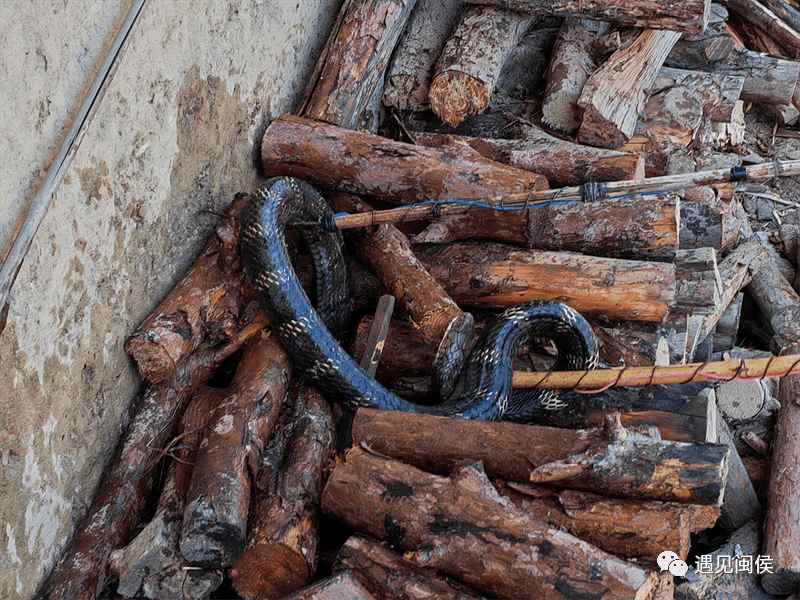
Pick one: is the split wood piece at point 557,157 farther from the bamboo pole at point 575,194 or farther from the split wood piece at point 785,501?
the split wood piece at point 785,501

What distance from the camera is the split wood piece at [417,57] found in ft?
16.5

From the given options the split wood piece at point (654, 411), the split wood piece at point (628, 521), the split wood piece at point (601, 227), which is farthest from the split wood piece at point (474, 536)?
the split wood piece at point (601, 227)

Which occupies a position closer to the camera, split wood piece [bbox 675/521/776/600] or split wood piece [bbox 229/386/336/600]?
split wood piece [bbox 229/386/336/600]

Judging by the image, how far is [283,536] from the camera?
2801 mm

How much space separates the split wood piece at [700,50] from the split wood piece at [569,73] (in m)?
0.73

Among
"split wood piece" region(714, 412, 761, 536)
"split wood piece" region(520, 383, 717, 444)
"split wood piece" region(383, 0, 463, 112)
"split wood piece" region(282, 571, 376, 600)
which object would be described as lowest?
"split wood piece" region(714, 412, 761, 536)

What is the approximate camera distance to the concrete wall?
2.69 meters

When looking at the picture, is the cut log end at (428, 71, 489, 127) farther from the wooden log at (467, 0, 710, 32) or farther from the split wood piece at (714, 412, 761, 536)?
the split wood piece at (714, 412, 761, 536)

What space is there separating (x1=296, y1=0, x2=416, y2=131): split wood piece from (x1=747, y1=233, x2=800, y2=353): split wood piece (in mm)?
2978

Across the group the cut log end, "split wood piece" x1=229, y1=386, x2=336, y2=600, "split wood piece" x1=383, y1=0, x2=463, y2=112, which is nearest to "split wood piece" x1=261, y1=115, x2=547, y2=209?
the cut log end

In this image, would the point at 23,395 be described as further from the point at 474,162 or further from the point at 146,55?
the point at 474,162

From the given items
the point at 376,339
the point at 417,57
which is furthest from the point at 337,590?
the point at 417,57

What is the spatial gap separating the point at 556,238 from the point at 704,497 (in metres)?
1.75

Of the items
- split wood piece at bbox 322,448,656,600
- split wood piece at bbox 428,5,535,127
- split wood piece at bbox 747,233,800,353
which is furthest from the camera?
split wood piece at bbox 428,5,535,127
